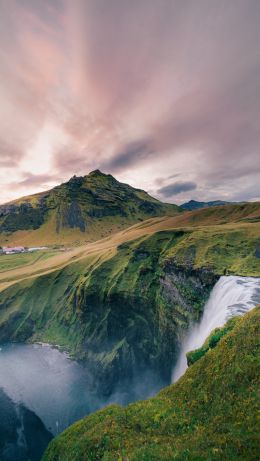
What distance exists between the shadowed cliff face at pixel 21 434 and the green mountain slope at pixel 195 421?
4075cm

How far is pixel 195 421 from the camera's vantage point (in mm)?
16734

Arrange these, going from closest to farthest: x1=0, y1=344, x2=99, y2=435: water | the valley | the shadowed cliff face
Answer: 1. the shadowed cliff face
2. the valley
3. x1=0, y1=344, x2=99, y2=435: water

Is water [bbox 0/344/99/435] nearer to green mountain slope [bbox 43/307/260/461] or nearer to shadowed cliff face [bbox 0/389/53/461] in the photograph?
shadowed cliff face [bbox 0/389/53/461]

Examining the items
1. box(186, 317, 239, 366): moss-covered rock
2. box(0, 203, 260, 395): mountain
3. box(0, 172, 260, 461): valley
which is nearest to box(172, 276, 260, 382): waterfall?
box(0, 172, 260, 461): valley

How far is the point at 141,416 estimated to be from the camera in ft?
63.4

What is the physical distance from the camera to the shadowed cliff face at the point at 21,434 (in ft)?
168

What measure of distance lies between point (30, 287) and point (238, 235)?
10030 centimetres

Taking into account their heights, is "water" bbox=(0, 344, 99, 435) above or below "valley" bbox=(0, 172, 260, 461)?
below

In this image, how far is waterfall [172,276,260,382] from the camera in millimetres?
34750

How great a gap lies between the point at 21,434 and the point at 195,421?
197 feet

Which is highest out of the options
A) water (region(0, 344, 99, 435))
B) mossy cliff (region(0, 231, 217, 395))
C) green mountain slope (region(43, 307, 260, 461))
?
green mountain slope (region(43, 307, 260, 461))

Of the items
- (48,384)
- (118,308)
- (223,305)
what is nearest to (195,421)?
(223,305)

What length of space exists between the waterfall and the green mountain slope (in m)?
12.9

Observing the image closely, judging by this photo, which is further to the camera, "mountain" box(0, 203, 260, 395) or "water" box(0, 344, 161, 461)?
"mountain" box(0, 203, 260, 395)
